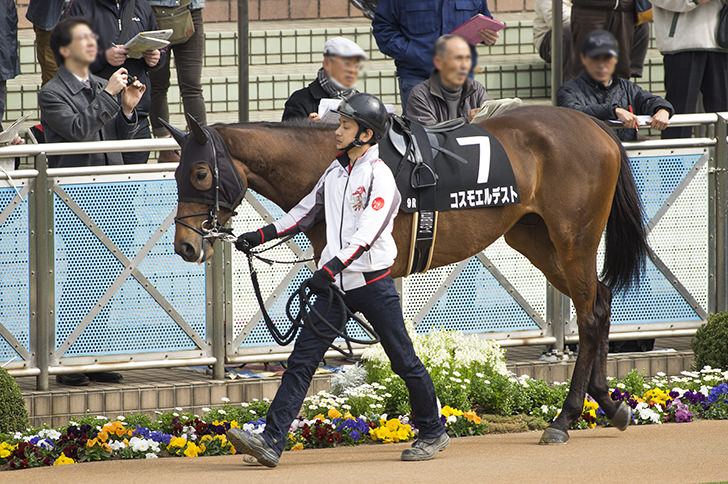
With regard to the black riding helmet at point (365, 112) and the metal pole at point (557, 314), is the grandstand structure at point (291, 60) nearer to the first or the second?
the metal pole at point (557, 314)

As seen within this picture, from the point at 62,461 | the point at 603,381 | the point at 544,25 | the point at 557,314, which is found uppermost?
the point at 544,25

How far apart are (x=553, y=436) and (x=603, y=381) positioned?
1.86 feet

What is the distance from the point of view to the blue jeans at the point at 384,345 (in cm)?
659

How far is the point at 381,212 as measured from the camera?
6.42 m

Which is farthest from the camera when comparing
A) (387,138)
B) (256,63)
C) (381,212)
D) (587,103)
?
(256,63)

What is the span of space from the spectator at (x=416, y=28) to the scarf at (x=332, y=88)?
1066 mm

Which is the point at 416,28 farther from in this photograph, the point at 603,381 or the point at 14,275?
the point at 14,275

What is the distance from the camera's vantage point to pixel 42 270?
8.06 meters

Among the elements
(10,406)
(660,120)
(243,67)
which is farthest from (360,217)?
(660,120)

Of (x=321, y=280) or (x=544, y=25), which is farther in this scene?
(x=544, y=25)

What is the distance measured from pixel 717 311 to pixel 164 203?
4.25m

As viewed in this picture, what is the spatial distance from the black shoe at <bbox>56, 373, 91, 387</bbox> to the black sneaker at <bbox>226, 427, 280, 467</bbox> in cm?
216

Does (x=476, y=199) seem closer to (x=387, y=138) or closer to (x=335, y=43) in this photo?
(x=387, y=138)

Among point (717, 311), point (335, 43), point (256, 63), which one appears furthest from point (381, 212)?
point (256, 63)
